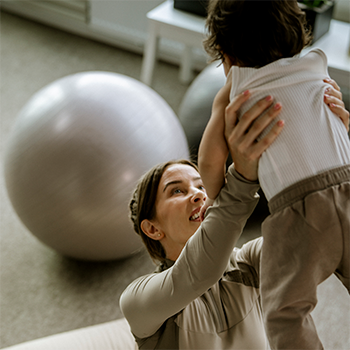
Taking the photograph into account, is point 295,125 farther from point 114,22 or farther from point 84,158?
point 114,22

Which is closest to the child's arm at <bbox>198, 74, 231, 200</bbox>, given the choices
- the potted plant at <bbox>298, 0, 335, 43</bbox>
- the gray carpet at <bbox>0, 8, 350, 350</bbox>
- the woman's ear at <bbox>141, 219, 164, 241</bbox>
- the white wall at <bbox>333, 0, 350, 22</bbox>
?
the woman's ear at <bbox>141, 219, 164, 241</bbox>

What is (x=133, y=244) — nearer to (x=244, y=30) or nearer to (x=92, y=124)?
(x=92, y=124)

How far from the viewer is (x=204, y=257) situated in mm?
970

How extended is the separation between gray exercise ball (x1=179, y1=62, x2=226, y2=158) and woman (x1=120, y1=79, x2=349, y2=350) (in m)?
0.88

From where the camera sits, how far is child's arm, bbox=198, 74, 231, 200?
0.97 m

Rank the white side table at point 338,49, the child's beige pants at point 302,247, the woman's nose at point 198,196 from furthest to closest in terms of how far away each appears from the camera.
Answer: the white side table at point 338,49, the woman's nose at point 198,196, the child's beige pants at point 302,247

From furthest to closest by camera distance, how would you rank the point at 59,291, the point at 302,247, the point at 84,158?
1. the point at 59,291
2. the point at 84,158
3. the point at 302,247

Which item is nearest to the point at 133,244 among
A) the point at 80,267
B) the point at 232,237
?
the point at 80,267

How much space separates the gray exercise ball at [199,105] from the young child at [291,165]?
1324 millimetres

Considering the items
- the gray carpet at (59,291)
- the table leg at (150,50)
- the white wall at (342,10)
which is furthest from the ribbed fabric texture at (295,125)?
the white wall at (342,10)

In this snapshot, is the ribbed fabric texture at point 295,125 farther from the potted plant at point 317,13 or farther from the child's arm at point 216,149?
the potted plant at point 317,13

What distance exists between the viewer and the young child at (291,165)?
0.88 meters

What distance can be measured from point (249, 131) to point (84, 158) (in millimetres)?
1016

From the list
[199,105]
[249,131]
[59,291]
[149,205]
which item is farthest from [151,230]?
[199,105]
